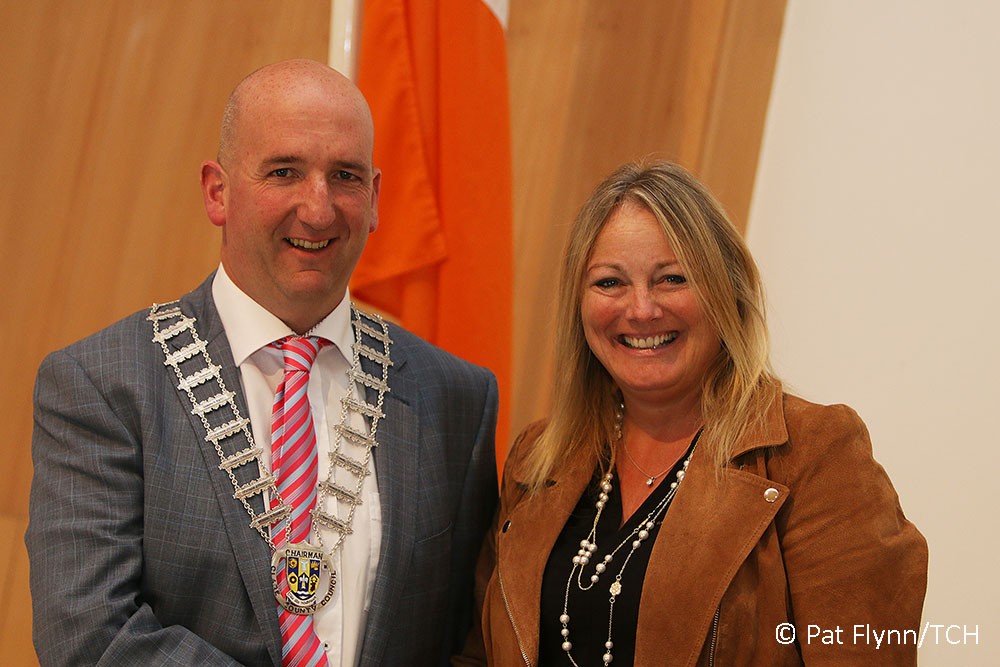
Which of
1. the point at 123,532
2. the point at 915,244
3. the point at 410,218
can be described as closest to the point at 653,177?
the point at 410,218

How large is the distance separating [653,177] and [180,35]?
6.04ft

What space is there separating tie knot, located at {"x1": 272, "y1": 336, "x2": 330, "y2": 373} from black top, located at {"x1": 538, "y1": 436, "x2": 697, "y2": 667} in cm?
57

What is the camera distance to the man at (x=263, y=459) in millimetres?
1814

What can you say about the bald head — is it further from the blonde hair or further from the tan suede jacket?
the tan suede jacket

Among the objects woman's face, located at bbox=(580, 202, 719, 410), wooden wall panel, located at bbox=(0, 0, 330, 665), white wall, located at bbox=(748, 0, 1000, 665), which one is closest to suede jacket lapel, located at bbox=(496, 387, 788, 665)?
woman's face, located at bbox=(580, 202, 719, 410)

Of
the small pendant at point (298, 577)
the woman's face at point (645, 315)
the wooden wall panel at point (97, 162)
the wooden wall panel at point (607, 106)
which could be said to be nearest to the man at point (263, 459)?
the small pendant at point (298, 577)

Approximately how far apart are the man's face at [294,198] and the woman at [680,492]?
462 mm

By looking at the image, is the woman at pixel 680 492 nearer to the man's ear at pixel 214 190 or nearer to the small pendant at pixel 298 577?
→ the small pendant at pixel 298 577

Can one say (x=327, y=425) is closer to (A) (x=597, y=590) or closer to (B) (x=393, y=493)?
(B) (x=393, y=493)

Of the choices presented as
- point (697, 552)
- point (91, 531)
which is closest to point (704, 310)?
point (697, 552)

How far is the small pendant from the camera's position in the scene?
187 centimetres

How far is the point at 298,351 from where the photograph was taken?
2.01 m

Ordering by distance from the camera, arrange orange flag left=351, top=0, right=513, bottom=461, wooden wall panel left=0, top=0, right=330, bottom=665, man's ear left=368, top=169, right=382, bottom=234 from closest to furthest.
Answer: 1. man's ear left=368, top=169, right=382, bottom=234
2. orange flag left=351, top=0, right=513, bottom=461
3. wooden wall panel left=0, top=0, right=330, bottom=665

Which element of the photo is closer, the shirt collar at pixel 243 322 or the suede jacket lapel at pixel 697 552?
the suede jacket lapel at pixel 697 552
